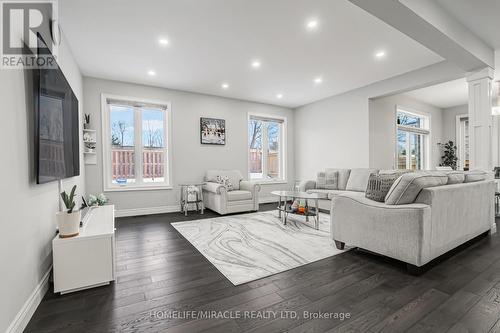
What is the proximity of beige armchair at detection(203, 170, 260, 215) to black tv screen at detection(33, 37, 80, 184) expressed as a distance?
8.38 feet

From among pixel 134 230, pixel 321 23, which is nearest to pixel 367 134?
pixel 321 23

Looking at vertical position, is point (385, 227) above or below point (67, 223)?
below

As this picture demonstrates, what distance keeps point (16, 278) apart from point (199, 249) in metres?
1.65

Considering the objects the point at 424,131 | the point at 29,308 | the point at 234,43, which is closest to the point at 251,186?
the point at 234,43

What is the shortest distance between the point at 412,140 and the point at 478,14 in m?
4.76

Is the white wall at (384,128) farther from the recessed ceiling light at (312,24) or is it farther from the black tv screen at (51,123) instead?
the black tv screen at (51,123)

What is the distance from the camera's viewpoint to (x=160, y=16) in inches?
105

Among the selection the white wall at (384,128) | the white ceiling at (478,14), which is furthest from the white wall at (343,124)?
the white ceiling at (478,14)

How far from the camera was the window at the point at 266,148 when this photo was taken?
6508 mm

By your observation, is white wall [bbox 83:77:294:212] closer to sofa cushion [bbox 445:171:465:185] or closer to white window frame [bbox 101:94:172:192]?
white window frame [bbox 101:94:172:192]

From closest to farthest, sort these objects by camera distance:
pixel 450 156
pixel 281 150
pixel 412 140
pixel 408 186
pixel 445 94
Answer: pixel 408 186 < pixel 445 94 < pixel 412 140 < pixel 281 150 < pixel 450 156

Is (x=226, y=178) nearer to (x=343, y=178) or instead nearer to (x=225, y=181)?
(x=225, y=181)

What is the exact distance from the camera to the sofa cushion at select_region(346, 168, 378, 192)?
4.71 m

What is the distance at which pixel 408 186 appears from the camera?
2.18 metres
